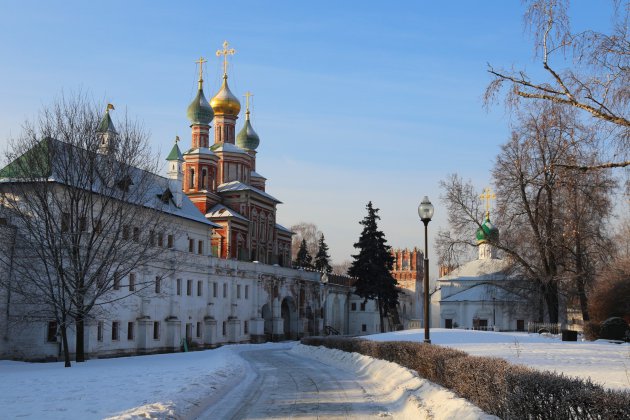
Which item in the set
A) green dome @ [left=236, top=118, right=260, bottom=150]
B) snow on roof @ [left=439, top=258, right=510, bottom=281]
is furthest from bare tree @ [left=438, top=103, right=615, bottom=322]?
green dome @ [left=236, top=118, right=260, bottom=150]

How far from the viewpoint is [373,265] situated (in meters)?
67.8

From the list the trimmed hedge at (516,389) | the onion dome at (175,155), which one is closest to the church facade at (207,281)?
the onion dome at (175,155)

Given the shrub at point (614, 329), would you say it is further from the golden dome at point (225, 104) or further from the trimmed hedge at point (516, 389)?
the golden dome at point (225, 104)

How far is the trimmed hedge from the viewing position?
22.8 ft

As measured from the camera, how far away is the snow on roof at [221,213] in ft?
210

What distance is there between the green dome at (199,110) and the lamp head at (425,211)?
2004 inches

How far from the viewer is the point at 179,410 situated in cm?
1278

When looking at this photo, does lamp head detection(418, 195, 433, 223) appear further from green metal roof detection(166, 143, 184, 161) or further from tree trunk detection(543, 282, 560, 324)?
green metal roof detection(166, 143, 184, 161)

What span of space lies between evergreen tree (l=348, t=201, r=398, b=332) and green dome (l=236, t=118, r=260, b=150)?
18842 mm

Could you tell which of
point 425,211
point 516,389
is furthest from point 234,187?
point 516,389

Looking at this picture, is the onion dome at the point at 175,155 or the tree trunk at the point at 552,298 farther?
the onion dome at the point at 175,155

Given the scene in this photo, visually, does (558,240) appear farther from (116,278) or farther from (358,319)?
(358,319)

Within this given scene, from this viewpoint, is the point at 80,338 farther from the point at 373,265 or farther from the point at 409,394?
the point at 373,265

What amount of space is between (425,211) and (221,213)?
4627 centimetres
